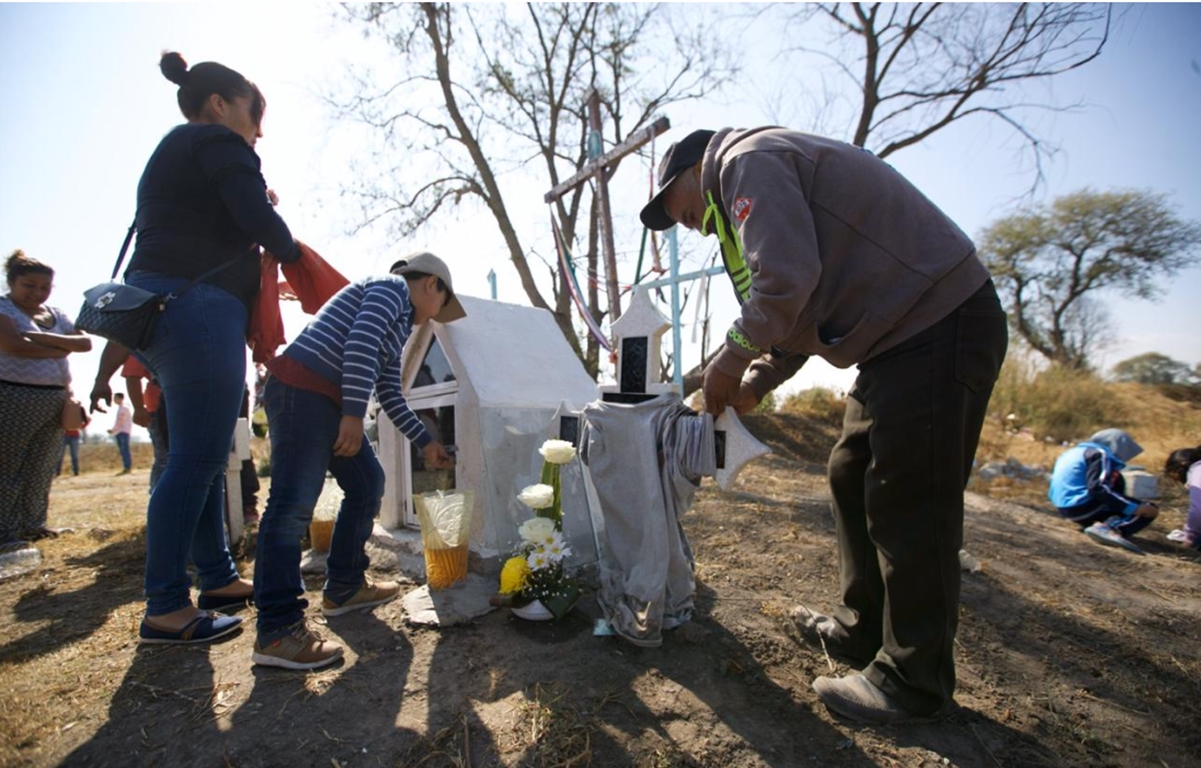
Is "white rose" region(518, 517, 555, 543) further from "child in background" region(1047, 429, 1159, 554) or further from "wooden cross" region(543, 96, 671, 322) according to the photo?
"wooden cross" region(543, 96, 671, 322)

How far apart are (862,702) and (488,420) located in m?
1.94

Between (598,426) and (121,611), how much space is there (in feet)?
7.67

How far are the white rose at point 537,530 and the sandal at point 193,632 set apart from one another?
1.17 metres

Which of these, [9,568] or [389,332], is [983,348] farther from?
[9,568]

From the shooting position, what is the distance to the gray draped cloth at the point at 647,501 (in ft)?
6.91

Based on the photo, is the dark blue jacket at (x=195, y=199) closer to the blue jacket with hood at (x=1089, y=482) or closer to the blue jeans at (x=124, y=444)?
the blue jacket with hood at (x=1089, y=482)

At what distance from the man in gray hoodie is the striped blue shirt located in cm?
130

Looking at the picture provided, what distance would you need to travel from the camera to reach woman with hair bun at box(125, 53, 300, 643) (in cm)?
198

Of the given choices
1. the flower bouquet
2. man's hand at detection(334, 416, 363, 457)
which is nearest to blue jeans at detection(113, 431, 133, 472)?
man's hand at detection(334, 416, 363, 457)

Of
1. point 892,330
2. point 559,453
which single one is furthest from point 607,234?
point 892,330

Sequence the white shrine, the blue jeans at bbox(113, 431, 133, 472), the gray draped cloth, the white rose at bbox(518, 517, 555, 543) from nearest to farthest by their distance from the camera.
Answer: the gray draped cloth → the white rose at bbox(518, 517, 555, 543) → the white shrine → the blue jeans at bbox(113, 431, 133, 472)

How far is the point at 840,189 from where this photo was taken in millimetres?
1604

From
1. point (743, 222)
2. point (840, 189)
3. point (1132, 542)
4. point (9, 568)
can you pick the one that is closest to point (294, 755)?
point (743, 222)

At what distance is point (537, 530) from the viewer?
2406mm
